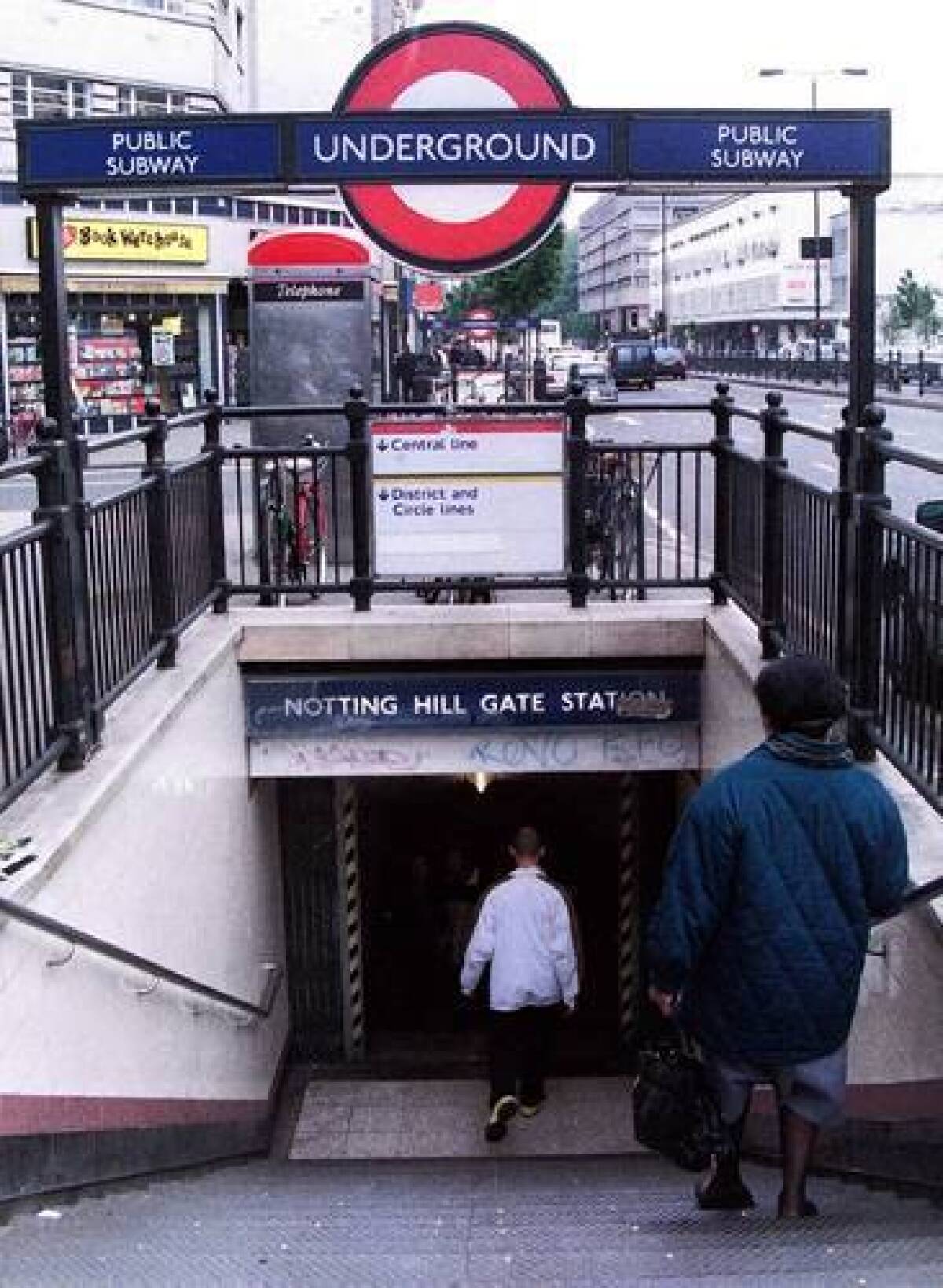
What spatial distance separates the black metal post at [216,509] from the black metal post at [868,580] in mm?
4183

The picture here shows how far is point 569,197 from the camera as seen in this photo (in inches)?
256

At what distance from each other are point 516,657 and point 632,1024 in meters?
4.13

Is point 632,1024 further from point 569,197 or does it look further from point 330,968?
point 569,197

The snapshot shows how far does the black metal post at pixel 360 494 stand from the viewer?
8.84 metres

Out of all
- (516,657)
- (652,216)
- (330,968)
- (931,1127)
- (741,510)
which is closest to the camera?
(931,1127)

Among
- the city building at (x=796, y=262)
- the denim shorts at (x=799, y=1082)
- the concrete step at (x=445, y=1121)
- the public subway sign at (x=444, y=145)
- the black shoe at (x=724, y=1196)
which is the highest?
Answer: the city building at (x=796, y=262)

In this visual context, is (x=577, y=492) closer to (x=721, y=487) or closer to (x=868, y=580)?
(x=721, y=487)

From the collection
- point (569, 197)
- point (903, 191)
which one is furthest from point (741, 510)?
point (903, 191)

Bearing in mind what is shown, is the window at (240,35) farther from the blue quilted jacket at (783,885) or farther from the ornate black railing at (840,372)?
the blue quilted jacket at (783,885)

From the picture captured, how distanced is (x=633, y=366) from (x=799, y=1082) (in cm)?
5742

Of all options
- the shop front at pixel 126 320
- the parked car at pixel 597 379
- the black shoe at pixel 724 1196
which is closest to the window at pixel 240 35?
the shop front at pixel 126 320

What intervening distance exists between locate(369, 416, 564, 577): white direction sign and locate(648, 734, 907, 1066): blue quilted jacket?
4.85 meters

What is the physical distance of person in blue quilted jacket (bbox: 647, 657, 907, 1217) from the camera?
13.4 feet

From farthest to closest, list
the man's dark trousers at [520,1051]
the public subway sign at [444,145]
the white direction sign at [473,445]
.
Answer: the man's dark trousers at [520,1051] < the white direction sign at [473,445] < the public subway sign at [444,145]
